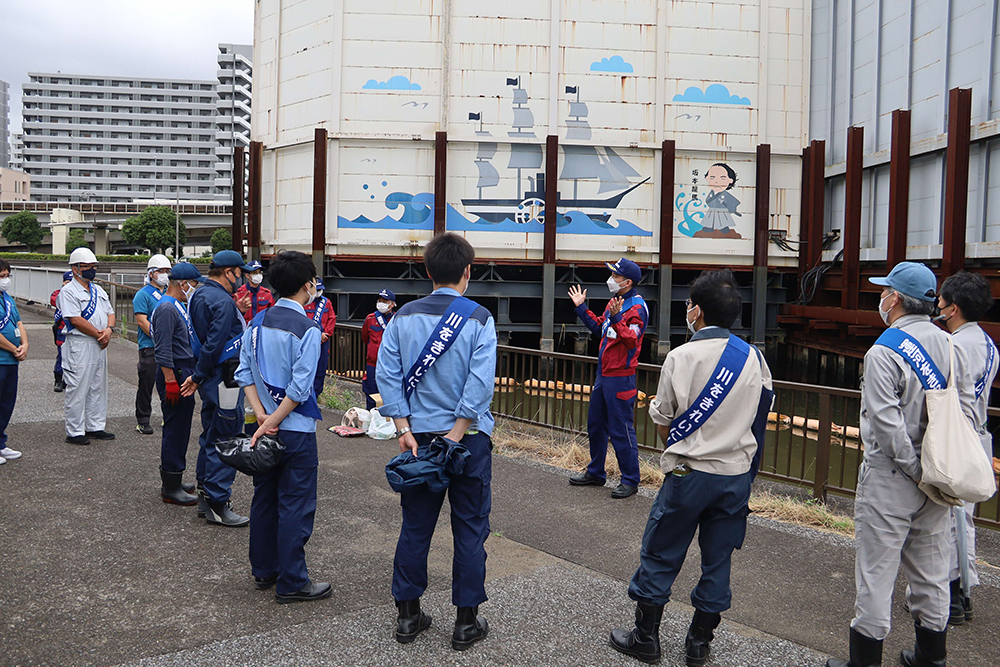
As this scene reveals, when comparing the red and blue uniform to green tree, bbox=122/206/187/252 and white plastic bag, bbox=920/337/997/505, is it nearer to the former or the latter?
white plastic bag, bbox=920/337/997/505

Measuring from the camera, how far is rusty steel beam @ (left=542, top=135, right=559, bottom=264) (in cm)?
1852

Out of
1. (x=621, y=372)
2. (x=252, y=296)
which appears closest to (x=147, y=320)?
(x=252, y=296)

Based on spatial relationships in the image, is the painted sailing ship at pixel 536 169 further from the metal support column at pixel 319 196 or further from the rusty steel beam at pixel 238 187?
the rusty steel beam at pixel 238 187

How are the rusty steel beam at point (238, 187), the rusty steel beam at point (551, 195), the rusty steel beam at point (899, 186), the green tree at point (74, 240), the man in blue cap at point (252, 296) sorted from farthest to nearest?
the green tree at point (74, 240)
the rusty steel beam at point (238, 187)
the rusty steel beam at point (551, 195)
the rusty steel beam at point (899, 186)
the man in blue cap at point (252, 296)

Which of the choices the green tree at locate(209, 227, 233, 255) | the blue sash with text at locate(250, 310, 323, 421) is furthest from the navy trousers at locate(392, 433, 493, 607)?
the green tree at locate(209, 227, 233, 255)

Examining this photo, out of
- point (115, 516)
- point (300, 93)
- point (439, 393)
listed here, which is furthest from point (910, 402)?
point (300, 93)

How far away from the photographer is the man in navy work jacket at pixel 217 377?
16.5ft

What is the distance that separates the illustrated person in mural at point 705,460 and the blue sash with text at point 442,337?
949 millimetres

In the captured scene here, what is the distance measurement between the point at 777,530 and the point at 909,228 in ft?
41.8

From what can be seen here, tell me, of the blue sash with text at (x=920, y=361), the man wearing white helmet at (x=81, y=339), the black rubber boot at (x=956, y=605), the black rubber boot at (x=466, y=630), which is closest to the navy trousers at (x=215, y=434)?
the black rubber boot at (x=466, y=630)

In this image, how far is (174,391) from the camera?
5.47 m

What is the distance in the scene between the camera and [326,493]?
19.8 ft

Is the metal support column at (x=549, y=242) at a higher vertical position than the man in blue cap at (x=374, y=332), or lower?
higher

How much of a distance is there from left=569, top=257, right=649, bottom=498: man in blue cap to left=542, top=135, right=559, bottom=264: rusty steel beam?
12.8 metres
